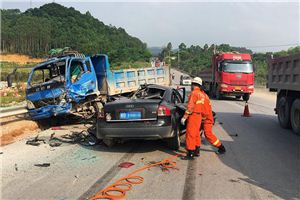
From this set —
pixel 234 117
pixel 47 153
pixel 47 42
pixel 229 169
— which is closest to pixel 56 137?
pixel 47 153

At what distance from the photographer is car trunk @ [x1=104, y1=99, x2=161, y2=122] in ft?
24.6

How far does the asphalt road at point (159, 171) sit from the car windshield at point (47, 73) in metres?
3.01

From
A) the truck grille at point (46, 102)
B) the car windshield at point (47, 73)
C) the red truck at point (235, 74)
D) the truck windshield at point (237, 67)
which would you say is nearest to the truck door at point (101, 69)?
the car windshield at point (47, 73)

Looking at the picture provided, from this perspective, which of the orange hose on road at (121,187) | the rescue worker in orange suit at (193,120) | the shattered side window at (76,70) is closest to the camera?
the orange hose on road at (121,187)

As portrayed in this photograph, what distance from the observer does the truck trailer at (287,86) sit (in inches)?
396

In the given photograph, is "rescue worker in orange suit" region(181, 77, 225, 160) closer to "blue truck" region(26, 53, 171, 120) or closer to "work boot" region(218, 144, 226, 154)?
"work boot" region(218, 144, 226, 154)

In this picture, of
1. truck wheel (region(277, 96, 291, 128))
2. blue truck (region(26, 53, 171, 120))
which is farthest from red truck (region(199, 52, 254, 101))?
truck wheel (region(277, 96, 291, 128))

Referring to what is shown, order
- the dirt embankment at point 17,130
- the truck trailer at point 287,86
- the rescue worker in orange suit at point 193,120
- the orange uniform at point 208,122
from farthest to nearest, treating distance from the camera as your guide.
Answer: the dirt embankment at point 17,130 → the truck trailer at point 287,86 → the orange uniform at point 208,122 → the rescue worker in orange suit at point 193,120

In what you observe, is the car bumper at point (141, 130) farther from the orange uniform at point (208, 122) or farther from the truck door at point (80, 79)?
the truck door at point (80, 79)

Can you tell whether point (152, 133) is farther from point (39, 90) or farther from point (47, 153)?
point (39, 90)

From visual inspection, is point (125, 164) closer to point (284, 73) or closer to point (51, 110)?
point (51, 110)

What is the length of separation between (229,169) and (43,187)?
3.02 meters

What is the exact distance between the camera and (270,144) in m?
8.79

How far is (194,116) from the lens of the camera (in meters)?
7.23
